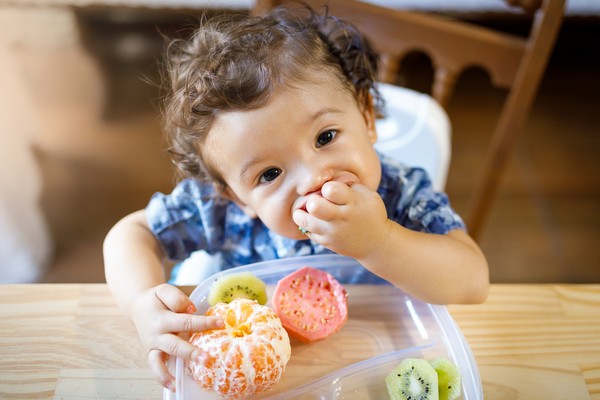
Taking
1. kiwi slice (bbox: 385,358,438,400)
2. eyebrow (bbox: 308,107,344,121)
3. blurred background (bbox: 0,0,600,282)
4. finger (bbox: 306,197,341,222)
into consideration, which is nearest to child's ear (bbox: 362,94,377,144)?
eyebrow (bbox: 308,107,344,121)

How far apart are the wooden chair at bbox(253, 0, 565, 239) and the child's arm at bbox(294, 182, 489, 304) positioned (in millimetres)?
384

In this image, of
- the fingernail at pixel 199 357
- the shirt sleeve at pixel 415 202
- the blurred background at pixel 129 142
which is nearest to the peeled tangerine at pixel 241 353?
the fingernail at pixel 199 357

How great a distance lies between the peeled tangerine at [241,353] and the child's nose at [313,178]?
15 centimetres

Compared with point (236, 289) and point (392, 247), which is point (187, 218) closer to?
point (236, 289)

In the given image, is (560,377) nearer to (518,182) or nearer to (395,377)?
(395,377)

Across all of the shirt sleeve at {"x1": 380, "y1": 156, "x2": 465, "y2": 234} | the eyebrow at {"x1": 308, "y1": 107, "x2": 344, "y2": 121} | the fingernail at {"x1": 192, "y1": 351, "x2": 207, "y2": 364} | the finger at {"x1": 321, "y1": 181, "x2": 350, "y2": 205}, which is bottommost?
the fingernail at {"x1": 192, "y1": 351, "x2": 207, "y2": 364}

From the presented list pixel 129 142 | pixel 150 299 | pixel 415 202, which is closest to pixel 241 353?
pixel 150 299

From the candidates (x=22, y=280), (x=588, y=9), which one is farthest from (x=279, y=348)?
(x=588, y=9)

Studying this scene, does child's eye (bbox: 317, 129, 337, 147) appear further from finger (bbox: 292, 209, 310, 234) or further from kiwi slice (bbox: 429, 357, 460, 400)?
kiwi slice (bbox: 429, 357, 460, 400)

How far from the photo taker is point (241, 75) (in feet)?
2.31

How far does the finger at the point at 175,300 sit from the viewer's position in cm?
66

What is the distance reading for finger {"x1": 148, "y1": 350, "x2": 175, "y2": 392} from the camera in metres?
0.62

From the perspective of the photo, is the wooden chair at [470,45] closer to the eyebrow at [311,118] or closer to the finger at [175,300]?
the eyebrow at [311,118]

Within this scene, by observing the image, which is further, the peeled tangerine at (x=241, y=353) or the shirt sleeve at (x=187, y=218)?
the shirt sleeve at (x=187, y=218)
